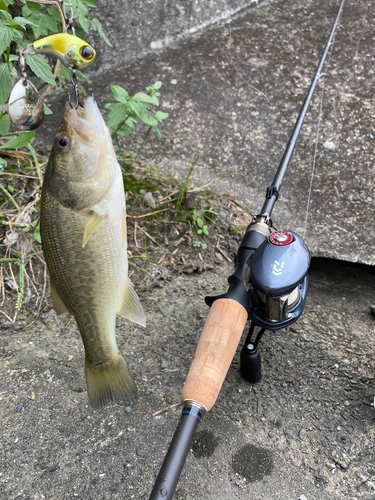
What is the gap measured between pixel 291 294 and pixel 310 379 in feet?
2.52

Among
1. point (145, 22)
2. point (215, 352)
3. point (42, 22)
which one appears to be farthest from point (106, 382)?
point (145, 22)

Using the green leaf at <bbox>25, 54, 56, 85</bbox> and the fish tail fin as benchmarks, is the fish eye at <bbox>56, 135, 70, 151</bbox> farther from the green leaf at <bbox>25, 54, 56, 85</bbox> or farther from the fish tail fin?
the fish tail fin

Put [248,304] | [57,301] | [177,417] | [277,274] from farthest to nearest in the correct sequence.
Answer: [177,417] < [248,304] < [277,274] < [57,301]

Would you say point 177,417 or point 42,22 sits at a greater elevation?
point 42,22

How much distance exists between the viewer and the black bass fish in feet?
4.18

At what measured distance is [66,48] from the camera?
119 cm

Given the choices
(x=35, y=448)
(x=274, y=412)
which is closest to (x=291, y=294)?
(x=274, y=412)

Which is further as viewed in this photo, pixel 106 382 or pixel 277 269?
pixel 277 269

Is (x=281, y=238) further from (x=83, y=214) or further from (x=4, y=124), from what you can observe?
(x=4, y=124)

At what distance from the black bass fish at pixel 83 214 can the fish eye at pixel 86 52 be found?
0.11 meters

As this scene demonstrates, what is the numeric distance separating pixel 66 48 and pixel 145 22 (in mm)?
3372

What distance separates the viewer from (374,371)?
237 cm

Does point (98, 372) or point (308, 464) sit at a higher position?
point (98, 372)

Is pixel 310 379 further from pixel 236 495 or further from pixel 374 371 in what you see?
pixel 236 495
